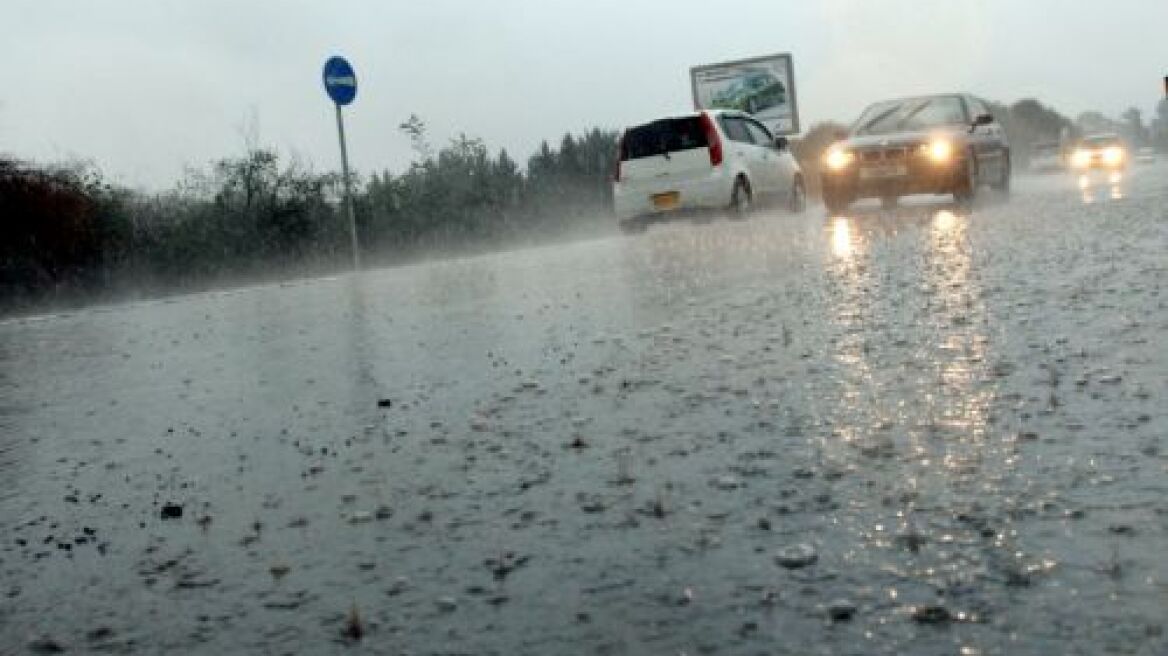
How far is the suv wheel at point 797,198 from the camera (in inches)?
730

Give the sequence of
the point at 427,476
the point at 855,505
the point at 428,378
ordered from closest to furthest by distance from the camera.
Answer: the point at 855,505 → the point at 427,476 → the point at 428,378

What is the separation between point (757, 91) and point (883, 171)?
1922 centimetres

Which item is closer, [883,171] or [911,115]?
[883,171]

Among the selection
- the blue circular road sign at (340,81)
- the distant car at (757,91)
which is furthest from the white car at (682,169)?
the distant car at (757,91)

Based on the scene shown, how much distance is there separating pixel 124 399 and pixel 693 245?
816cm

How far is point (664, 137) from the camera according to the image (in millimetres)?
15836

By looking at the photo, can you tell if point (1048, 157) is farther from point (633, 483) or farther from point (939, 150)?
point (633, 483)

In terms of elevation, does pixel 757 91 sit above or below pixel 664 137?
above

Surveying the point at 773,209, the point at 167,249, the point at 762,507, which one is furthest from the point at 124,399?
the point at 167,249

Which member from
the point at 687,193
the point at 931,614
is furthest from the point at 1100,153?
the point at 931,614

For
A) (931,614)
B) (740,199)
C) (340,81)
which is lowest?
(931,614)

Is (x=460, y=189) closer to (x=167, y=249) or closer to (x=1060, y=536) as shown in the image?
(x=167, y=249)

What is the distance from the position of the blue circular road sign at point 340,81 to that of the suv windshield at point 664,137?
4021mm

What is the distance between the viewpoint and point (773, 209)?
17969 mm
